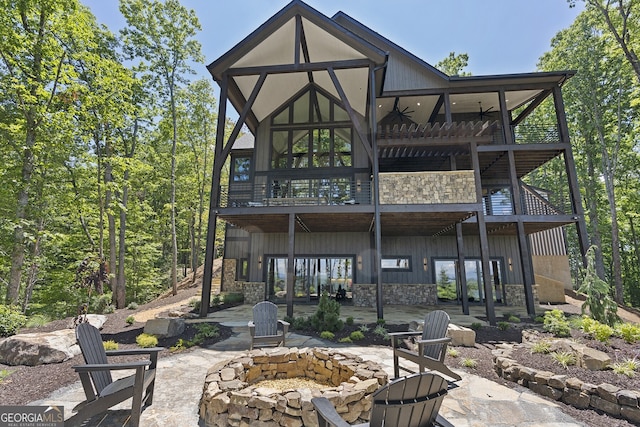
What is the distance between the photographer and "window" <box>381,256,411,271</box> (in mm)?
12289

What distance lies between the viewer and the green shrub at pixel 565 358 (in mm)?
4309

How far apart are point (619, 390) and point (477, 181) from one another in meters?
6.31

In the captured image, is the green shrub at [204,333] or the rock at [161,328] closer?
the green shrub at [204,333]

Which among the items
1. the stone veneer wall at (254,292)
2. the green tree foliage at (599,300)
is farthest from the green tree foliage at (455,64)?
the stone veneer wall at (254,292)

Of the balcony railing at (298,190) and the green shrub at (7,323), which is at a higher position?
the balcony railing at (298,190)

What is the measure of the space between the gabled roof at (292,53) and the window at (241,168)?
2724mm

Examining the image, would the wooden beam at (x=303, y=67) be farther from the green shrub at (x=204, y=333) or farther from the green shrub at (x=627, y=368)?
the green shrub at (x=627, y=368)

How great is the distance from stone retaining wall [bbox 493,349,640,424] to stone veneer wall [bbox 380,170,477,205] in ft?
17.7

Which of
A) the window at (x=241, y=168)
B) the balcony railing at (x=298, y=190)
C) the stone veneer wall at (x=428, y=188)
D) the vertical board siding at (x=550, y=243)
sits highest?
the window at (x=241, y=168)

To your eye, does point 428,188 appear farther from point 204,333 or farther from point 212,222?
point 204,333

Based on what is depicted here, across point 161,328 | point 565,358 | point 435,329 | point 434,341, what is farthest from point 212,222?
point 565,358

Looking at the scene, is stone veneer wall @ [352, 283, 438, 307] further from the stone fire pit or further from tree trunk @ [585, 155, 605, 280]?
tree trunk @ [585, 155, 605, 280]

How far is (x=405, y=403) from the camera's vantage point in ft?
6.24

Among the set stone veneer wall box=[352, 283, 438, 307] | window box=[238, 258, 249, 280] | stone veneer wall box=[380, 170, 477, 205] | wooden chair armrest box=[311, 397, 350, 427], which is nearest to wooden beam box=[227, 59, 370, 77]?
stone veneer wall box=[380, 170, 477, 205]
